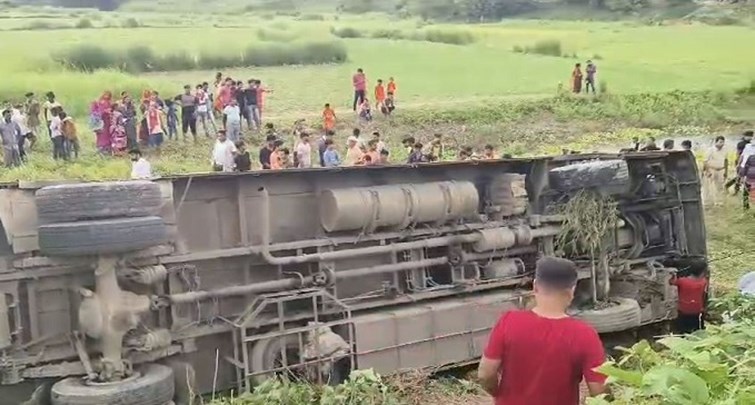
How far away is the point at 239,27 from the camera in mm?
39500

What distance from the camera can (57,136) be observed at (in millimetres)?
18359

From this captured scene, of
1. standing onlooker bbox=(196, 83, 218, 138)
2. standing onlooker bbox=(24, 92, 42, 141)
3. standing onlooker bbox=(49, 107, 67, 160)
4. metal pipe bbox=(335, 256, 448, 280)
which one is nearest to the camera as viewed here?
metal pipe bbox=(335, 256, 448, 280)

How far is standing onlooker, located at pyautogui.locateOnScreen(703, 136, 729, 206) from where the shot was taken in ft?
60.1

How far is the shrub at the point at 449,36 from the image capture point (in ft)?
118

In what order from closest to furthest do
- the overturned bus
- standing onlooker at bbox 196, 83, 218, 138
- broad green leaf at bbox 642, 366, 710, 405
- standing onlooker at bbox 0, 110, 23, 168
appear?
broad green leaf at bbox 642, 366, 710, 405, the overturned bus, standing onlooker at bbox 0, 110, 23, 168, standing onlooker at bbox 196, 83, 218, 138

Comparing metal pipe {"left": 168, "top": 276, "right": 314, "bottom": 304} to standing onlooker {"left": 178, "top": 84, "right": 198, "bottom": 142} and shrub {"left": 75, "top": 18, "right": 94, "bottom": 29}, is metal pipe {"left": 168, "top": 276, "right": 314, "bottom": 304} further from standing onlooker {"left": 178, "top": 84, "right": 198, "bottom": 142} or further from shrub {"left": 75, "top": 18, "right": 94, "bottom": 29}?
shrub {"left": 75, "top": 18, "right": 94, "bottom": 29}

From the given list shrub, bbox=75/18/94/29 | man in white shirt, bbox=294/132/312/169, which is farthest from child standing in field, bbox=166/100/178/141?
shrub, bbox=75/18/94/29

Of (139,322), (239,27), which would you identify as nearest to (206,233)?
(139,322)

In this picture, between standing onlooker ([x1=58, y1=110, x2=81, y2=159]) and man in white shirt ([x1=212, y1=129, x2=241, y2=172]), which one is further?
standing onlooker ([x1=58, y1=110, x2=81, y2=159])

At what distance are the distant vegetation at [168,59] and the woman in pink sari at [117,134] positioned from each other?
10.3 m

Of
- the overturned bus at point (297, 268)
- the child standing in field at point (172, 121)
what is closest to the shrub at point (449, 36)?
the child standing in field at point (172, 121)

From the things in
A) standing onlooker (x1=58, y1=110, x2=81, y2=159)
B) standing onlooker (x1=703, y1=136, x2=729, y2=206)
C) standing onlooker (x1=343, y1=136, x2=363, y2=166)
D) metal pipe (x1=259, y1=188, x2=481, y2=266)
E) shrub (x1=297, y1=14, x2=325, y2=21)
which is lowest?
standing onlooker (x1=703, y1=136, x2=729, y2=206)

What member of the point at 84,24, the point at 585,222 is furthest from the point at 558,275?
the point at 84,24

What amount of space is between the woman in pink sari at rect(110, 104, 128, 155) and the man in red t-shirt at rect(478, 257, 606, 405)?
50.2 ft
